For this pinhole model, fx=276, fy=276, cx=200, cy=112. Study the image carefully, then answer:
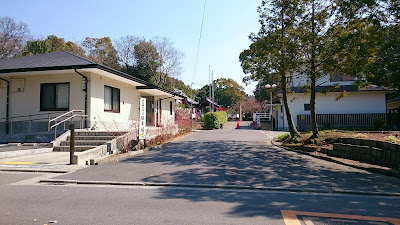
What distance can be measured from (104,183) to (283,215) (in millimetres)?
4636

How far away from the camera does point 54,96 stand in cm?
1498

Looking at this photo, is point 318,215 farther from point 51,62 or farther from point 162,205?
point 51,62

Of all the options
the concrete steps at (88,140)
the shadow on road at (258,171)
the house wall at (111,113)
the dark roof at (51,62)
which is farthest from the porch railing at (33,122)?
the shadow on road at (258,171)

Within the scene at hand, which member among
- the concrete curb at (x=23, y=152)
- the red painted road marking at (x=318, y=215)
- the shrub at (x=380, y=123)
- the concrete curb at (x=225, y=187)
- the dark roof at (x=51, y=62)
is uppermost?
the dark roof at (x=51, y=62)

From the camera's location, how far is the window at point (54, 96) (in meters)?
14.8

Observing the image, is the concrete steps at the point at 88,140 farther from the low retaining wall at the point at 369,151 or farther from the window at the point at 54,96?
the low retaining wall at the point at 369,151

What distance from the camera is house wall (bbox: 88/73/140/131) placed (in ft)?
47.0

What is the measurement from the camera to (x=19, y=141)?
1373 cm

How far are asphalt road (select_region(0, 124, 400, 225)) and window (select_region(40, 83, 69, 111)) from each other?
703 cm

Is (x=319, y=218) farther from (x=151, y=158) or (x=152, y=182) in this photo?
(x=151, y=158)

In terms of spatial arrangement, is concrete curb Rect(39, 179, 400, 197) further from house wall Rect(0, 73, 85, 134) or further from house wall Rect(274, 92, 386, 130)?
house wall Rect(274, 92, 386, 130)

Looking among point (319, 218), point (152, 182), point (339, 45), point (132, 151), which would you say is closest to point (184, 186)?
point (152, 182)

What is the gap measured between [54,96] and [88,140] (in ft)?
14.0

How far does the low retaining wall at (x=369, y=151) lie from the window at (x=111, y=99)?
1164 centimetres
